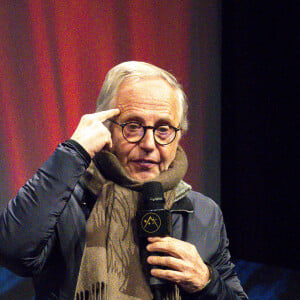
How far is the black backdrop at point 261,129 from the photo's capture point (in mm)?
2410

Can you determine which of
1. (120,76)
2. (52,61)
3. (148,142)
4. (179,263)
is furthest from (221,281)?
(52,61)

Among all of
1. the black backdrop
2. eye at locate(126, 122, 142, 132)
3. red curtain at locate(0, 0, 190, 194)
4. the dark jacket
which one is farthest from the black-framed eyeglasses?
the black backdrop

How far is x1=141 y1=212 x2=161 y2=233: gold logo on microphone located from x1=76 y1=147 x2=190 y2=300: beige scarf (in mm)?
196

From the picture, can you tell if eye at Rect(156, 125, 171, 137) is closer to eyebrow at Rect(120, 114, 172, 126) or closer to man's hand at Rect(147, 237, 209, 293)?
eyebrow at Rect(120, 114, 172, 126)

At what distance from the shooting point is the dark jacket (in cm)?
93

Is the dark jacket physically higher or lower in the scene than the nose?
lower

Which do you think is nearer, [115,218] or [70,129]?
[115,218]

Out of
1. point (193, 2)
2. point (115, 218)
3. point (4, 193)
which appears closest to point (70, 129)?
point (4, 193)

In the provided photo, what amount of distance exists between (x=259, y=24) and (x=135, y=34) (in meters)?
0.90

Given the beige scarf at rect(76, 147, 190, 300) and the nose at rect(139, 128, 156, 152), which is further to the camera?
the nose at rect(139, 128, 156, 152)

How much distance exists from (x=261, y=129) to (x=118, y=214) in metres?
1.72

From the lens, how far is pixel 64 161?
951 mm

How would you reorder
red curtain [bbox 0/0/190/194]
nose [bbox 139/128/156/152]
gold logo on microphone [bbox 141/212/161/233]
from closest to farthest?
gold logo on microphone [bbox 141/212/161/233], nose [bbox 139/128/156/152], red curtain [bbox 0/0/190/194]

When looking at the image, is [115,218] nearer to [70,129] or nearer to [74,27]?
[70,129]
